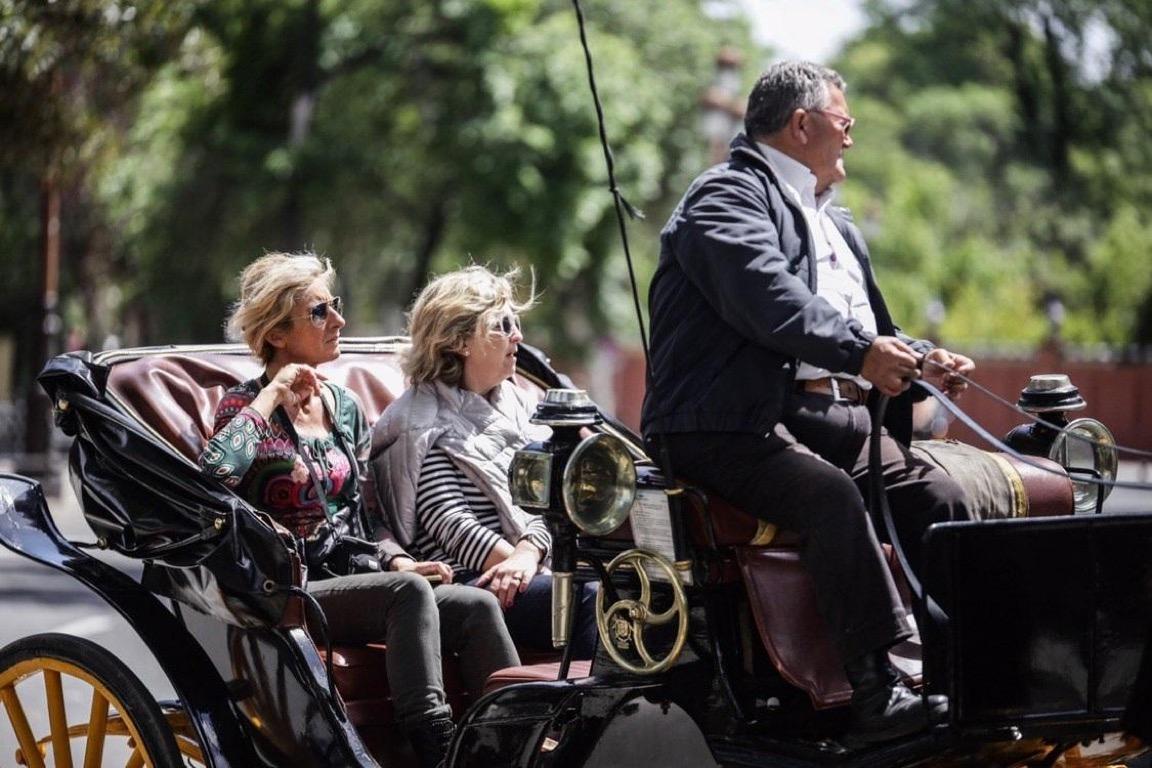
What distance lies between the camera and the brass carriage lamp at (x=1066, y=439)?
4.06 metres

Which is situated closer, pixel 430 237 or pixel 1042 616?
pixel 1042 616

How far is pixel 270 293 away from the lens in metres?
4.24

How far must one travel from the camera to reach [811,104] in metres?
3.68

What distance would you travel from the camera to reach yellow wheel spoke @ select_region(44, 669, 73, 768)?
4059 millimetres

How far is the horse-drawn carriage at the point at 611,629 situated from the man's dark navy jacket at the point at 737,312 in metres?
0.20

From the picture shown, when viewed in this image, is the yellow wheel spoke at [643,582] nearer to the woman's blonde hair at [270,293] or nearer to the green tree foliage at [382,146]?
the woman's blonde hair at [270,293]

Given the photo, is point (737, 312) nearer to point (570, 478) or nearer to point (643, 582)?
point (570, 478)

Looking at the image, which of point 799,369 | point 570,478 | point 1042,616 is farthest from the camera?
point 799,369

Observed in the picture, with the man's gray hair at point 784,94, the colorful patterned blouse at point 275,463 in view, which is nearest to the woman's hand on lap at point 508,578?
the colorful patterned blouse at point 275,463

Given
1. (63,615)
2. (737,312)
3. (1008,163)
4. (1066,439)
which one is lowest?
(63,615)

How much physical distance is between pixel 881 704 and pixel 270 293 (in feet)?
6.27

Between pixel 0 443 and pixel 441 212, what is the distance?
26.0ft

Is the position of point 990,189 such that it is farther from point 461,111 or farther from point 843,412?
point 843,412

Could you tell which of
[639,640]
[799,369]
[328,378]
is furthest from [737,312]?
[328,378]
